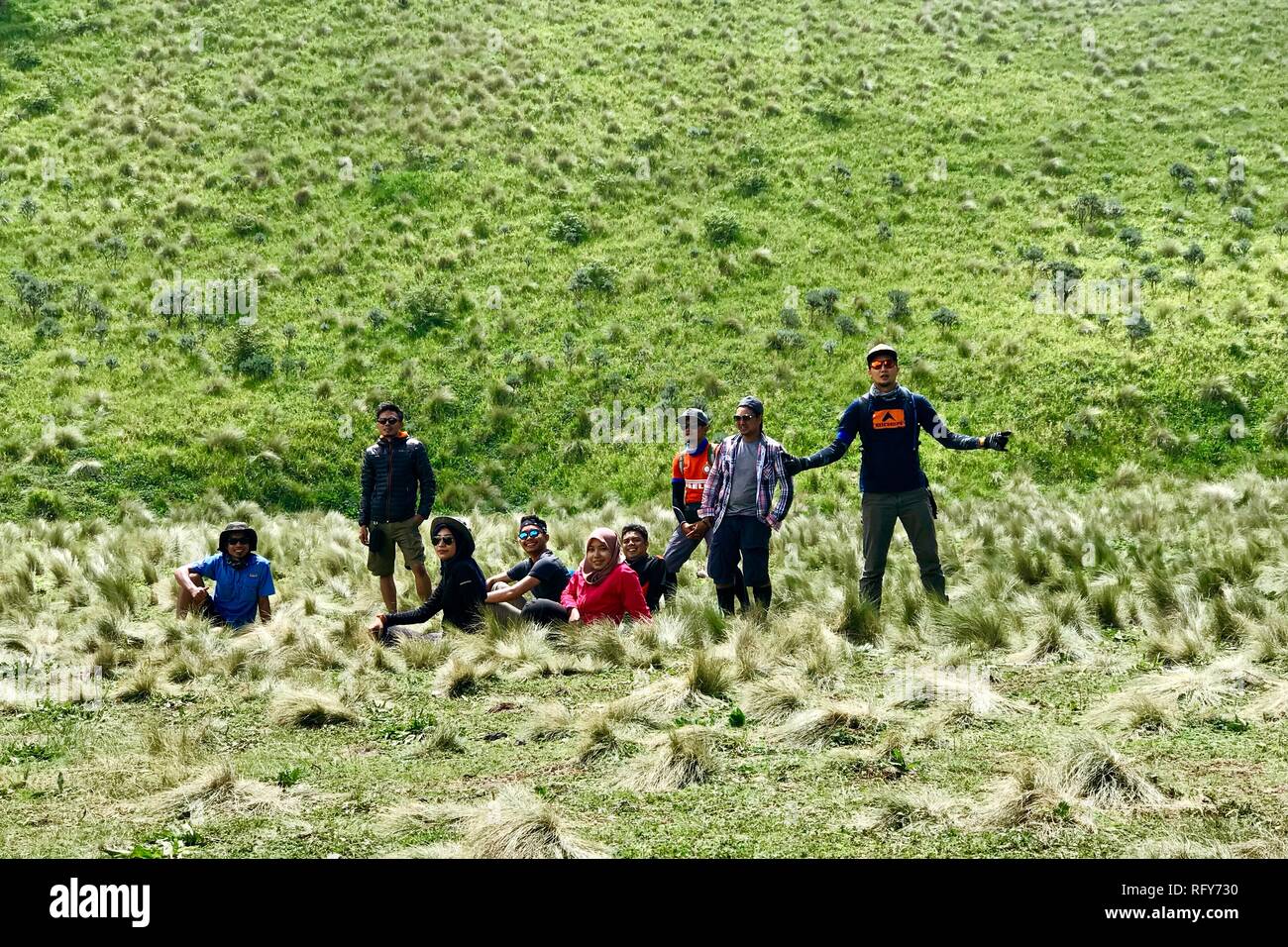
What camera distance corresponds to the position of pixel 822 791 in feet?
16.7

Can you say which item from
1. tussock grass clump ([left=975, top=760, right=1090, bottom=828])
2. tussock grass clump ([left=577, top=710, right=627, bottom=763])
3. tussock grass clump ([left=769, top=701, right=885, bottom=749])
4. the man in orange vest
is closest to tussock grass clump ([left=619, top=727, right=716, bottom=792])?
tussock grass clump ([left=577, top=710, right=627, bottom=763])

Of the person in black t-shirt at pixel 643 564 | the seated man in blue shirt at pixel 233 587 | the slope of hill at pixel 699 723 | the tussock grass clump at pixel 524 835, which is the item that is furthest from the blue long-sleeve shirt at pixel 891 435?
the tussock grass clump at pixel 524 835

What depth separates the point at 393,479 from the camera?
1042 cm

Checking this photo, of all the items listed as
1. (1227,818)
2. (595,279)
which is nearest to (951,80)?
(595,279)

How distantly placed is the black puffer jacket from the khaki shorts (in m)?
0.06

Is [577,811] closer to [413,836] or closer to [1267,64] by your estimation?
[413,836]

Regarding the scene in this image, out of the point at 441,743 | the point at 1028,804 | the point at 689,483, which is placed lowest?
the point at 441,743

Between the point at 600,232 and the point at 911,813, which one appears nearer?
the point at 911,813

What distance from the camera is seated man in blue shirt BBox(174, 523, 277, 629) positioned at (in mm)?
9445

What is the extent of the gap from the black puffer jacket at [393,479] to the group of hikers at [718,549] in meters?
1.24

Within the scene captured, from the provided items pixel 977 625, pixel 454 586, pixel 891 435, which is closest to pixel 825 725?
pixel 977 625

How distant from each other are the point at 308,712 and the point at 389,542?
3.89 m

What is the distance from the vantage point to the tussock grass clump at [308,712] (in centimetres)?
673

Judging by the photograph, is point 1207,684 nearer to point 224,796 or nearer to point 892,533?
point 892,533
